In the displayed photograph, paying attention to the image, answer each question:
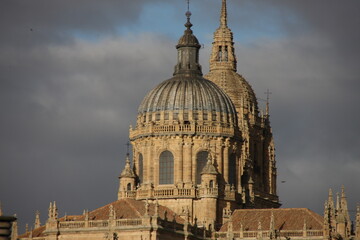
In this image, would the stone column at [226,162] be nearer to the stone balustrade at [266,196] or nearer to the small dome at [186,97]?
the small dome at [186,97]

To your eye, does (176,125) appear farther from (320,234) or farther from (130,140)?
(320,234)

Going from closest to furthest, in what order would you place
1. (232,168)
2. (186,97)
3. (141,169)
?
1. (186,97)
2. (141,169)
3. (232,168)

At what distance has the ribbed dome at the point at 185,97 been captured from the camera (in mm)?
116562

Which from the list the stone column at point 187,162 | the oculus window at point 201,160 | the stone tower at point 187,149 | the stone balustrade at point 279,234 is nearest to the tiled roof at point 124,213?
the stone tower at point 187,149

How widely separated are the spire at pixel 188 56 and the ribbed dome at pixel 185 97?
137cm

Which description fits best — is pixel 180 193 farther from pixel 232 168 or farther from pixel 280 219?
pixel 280 219

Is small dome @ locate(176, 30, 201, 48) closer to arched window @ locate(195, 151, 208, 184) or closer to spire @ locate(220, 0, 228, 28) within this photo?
arched window @ locate(195, 151, 208, 184)

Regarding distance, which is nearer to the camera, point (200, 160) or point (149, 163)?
point (200, 160)

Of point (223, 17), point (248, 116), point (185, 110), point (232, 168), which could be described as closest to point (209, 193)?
point (232, 168)

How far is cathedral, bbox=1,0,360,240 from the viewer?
102 m

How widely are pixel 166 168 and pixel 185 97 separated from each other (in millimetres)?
7733

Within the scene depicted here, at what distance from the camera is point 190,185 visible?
113438 mm

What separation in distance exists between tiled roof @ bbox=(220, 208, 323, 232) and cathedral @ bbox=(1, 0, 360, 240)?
0.10m

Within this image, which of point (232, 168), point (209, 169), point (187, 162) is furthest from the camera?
point (232, 168)
